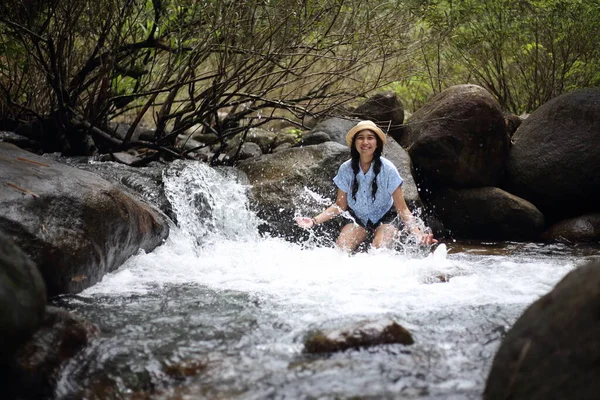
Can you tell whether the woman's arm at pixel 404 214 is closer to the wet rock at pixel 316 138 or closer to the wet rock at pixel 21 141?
the wet rock at pixel 316 138

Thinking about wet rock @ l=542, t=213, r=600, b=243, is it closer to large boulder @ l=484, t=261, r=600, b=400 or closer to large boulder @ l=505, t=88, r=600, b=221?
large boulder @ l=505, t=88, r=600, b=221

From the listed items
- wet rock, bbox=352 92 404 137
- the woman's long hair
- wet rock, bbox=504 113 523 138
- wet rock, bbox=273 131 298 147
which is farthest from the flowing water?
wet rock, bbox=273 131 298 147

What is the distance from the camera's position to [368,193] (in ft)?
22.4

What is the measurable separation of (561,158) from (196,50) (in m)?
5.01

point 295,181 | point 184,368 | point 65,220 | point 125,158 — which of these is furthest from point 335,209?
point 184,368

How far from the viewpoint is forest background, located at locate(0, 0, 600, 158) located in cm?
722

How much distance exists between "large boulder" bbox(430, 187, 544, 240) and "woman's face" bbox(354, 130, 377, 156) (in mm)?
2515

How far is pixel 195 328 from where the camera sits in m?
3.86

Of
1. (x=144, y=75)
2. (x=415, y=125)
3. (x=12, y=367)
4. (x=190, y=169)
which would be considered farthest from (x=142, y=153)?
(x=12, y=367)

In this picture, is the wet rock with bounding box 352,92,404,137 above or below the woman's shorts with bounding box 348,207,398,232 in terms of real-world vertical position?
above

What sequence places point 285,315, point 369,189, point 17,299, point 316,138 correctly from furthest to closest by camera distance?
point 316,138, point 369,189, point 285,315, point 17,299

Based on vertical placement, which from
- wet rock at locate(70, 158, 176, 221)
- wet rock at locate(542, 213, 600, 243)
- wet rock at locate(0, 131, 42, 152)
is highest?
wet rock at locate(0, 131, 42, 152)

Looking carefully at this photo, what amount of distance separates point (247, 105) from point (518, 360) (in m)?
7.30

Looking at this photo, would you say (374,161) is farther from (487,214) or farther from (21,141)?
(21,141)
